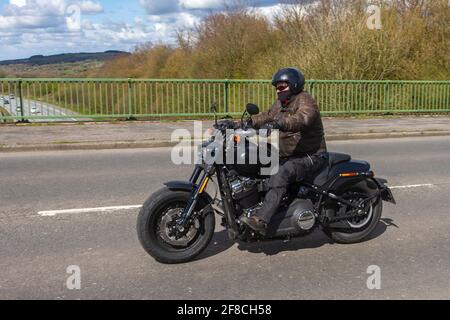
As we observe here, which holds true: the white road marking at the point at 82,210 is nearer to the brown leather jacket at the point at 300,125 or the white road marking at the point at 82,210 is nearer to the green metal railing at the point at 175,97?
the brown leather jacket at the point at 300,125

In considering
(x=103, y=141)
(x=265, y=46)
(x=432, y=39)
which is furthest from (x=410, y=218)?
(x=265, y=46)

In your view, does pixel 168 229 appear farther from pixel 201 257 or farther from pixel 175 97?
pixel 175 97

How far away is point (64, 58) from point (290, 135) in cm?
3757

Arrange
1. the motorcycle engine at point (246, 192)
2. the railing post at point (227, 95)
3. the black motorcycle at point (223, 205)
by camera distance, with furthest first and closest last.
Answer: the railing post at point (227, 95) → the motorcycle engine at point (246, 192) → the black motorcycle at point (223, 205)

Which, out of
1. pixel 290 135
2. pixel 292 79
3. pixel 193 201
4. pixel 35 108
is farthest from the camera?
pixel 35 108

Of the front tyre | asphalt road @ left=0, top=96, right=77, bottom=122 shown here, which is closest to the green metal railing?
asphalt road @ left=0, top=96, right=77, bottom=122

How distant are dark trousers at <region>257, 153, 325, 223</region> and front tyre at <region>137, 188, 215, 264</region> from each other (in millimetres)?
555

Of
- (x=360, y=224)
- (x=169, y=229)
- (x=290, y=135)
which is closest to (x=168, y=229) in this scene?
(x=169, y=229)

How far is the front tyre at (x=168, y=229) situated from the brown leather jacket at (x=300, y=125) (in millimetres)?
951

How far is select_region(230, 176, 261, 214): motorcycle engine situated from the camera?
15.1ft

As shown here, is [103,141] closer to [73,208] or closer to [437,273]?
[73,208]

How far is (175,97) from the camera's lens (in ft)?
54.2

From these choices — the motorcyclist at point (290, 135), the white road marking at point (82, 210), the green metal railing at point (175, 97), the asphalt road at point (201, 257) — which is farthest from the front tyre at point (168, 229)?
the green metal railing at point (175, 97)

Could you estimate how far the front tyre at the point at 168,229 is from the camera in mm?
4492
